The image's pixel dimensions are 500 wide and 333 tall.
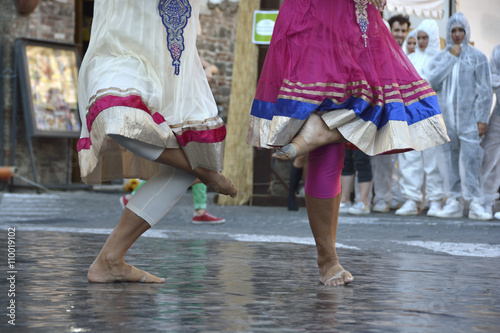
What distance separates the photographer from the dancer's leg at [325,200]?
3871 mm

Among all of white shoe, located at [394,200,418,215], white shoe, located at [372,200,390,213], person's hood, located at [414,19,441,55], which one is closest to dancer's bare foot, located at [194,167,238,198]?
white shoe, located at [394,200,418,215]

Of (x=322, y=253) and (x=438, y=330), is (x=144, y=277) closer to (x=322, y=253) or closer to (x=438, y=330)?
(x=322, y=253)

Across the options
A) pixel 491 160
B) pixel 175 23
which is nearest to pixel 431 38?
pixel 491 160

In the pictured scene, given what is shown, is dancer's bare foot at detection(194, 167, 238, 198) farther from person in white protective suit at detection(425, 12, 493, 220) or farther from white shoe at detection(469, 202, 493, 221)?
person in white protective suit at detection(425, 12, 493, 220)

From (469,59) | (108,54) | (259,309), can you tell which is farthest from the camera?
(469,59)

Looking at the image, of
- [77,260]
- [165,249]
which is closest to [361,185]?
[165,249]

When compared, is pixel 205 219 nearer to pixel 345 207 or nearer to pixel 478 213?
pixel 345 207

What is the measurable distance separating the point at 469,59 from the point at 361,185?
191 centimetres

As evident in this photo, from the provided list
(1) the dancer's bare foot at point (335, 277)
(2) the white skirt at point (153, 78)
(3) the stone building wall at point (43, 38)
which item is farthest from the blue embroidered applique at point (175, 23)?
(3) the stone building wall at point (43, 38)

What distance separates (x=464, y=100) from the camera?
955 cm

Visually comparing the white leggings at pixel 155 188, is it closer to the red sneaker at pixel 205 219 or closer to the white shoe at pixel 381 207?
the red sneaker at pixel 205 219

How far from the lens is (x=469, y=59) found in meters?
9.53

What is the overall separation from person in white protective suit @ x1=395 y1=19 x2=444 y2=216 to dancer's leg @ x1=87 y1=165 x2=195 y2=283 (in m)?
6.49

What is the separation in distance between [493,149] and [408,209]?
1.14m
